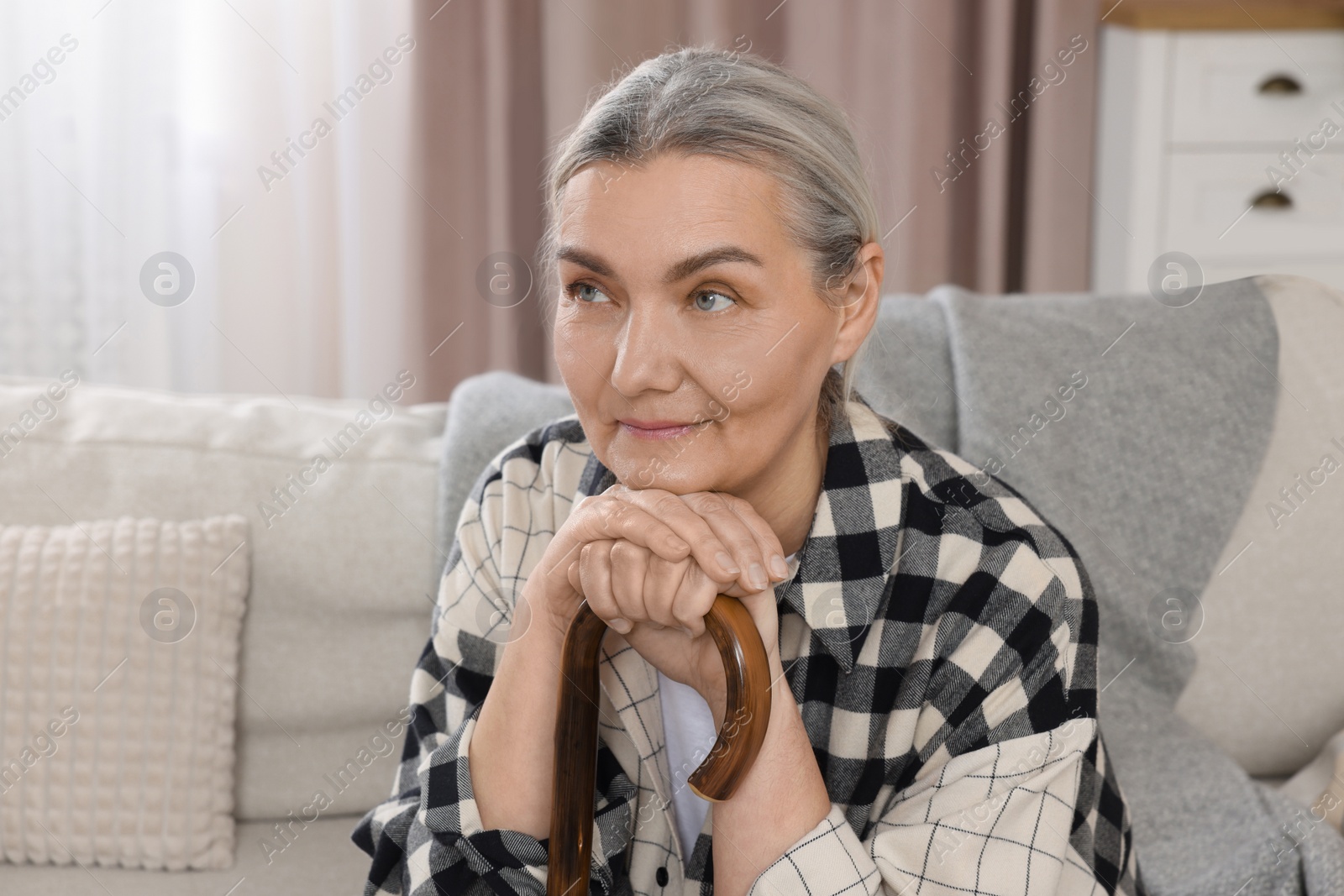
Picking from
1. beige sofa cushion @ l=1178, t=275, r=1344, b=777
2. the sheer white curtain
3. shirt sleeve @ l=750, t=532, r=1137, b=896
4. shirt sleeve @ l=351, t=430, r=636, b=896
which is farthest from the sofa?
the sheer white curtain

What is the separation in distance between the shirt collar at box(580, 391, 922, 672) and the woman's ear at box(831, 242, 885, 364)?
0.09 meters

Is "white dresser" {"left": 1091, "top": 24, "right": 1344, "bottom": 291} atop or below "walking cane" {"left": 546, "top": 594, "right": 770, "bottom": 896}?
atop

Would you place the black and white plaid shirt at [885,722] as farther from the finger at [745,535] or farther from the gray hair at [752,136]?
the gray hair at [752,136]

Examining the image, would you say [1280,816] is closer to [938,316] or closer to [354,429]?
[938,316]

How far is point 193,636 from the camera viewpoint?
1.26m

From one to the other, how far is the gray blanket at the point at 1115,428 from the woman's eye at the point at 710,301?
538mm

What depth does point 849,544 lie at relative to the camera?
978mm

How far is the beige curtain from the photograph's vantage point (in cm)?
241

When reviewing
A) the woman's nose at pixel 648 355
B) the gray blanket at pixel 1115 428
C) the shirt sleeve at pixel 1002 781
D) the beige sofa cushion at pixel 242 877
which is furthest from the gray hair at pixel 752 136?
the beige sofa cushion at pixel 242 877

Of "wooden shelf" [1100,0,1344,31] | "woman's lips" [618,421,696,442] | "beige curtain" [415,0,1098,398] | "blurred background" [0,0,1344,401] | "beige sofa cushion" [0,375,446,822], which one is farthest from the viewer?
"beige curtain" [415,0,1098,398]

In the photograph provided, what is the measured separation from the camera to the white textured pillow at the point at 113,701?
1.22 meters

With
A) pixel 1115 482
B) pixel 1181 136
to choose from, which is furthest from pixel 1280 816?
pixel 1181 136

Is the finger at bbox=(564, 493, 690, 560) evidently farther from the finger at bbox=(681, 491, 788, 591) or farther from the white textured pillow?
the white textured pillow

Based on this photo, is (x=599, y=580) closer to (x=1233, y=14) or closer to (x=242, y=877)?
(x=242, y=877)
